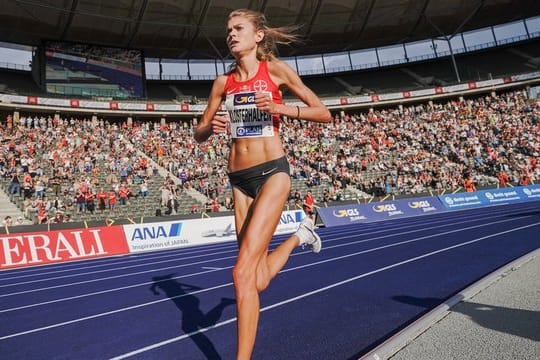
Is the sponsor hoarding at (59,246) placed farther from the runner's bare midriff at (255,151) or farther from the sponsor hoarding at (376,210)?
the runner's bare midriff at (255,151)

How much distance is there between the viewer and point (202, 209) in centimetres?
1859

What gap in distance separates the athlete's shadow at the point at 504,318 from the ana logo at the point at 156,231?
490 inches

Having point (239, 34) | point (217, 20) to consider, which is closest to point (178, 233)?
point (239, 34)

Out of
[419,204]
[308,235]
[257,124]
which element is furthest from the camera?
[419,204]

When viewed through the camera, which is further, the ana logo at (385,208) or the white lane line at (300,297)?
the ana logo at (385,208)

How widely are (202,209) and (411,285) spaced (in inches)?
565

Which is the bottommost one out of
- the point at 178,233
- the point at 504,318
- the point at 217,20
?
the point at 504,318

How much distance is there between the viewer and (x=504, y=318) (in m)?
3.18

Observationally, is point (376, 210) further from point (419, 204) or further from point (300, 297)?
point (300, 297)

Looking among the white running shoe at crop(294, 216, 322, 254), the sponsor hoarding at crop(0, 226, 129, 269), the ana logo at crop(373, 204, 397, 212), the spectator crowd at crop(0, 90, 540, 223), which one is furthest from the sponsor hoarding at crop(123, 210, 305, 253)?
the white running shoe at crop(294, 216, 322, 254)

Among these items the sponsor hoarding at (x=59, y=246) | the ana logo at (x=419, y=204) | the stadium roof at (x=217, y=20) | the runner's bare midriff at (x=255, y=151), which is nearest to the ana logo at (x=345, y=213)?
the ana logo at (x=419, y=204)

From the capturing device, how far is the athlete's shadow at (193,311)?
3550 millimetres

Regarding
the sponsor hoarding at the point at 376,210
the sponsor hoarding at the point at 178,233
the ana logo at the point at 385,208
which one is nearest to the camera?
the sponsor hoarding at the point at 178,233

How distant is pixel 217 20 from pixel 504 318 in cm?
3646
